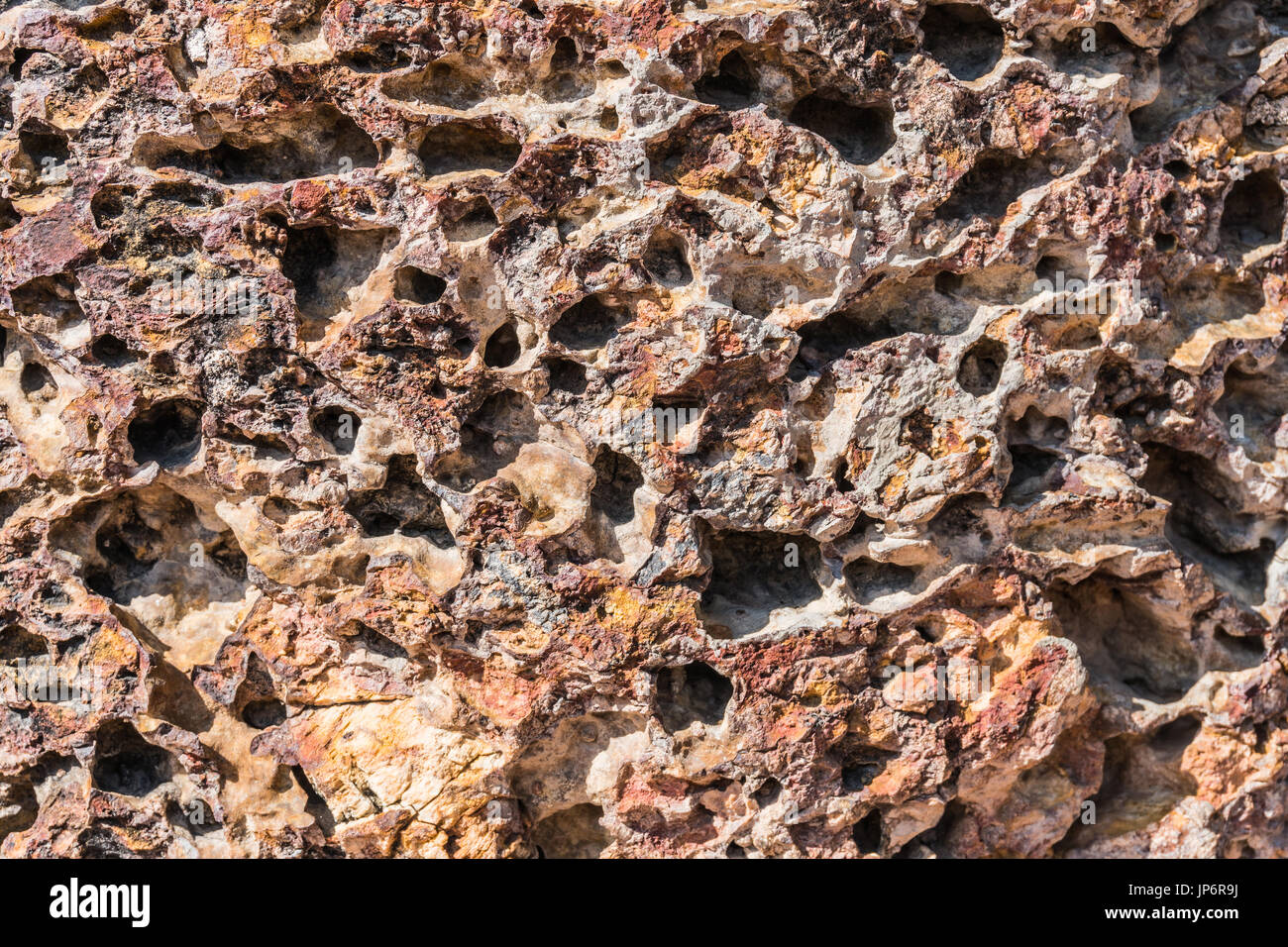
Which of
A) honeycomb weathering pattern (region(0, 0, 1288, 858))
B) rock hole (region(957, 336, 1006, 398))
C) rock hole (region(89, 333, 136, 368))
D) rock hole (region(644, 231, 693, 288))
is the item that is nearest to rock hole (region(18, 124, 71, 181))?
honeycomb weathering pattern (region(0, 0, 1288, 858))

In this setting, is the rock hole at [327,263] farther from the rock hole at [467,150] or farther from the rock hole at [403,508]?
the rock hole at [403,508]

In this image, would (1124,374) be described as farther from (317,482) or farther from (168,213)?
(168,213)

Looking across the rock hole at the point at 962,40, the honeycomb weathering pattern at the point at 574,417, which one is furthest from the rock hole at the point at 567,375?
the rock hole at the point at 962,40

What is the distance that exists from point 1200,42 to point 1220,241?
3.23 ft

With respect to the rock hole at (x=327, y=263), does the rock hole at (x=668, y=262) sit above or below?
below

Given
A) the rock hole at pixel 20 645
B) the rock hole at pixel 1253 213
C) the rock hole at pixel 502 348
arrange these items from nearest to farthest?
the rock hole at pixel 502 348 < the rock hole at pixel 20 645 < the rock hole at pixel 1253 213

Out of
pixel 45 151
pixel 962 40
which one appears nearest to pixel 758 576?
pixel 962 40

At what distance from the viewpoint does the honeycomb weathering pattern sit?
4398 mm

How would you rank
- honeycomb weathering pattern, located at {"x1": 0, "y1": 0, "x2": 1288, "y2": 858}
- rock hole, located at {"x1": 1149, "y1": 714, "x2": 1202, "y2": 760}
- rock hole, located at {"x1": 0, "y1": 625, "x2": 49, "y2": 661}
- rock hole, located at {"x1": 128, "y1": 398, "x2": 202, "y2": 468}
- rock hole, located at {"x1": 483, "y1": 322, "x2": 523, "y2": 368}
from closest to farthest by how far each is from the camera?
→ 1. honeycomb weathering pattern, located at {"x1": 0, "y1": 0, "x2": 1288, "y2": 858}
2. rock hole, located at {"x1": 483, "y1": 322, "x2": 523, "y2": 368}
3. rock hole, located at {"x1": 128, "y1": 398, "x2": 202, "y2": 468}
4. rock hole, located at {"x1": 0, "y1": 625, "x2": 49, "y2": 661}
5. rock hole, located at {"x1": 1149, "y1": 714, "x2": 1202, "y2": 760}

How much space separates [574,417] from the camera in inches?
174

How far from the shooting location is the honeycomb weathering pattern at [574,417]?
14.4 ft

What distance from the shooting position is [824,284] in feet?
14.8

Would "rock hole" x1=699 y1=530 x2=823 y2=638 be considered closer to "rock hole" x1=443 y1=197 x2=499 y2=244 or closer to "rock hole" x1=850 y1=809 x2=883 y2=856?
"rock hole" x1=850 y1=809 x2=883 y2=856

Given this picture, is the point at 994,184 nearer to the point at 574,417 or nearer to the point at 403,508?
the point at 574,417
